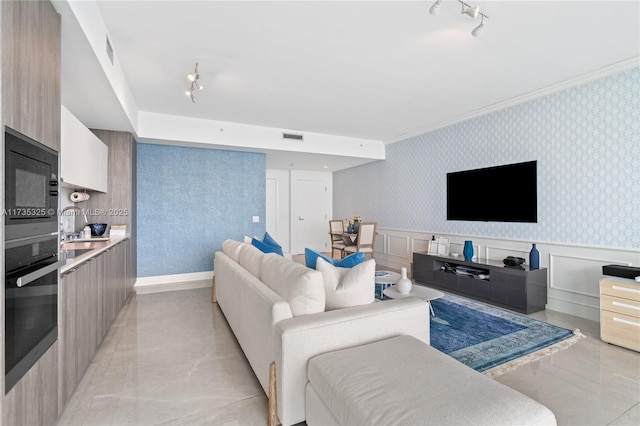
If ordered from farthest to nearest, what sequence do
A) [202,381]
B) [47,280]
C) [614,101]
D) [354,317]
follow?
[614,101] → [202,381] → [354,317] → [47,280]

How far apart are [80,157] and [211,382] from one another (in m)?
2.51

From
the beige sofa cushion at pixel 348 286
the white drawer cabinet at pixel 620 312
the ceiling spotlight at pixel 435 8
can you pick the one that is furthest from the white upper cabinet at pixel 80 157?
the white drawer cabinet at pixel 620 312

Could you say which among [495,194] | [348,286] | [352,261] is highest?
[495,194]

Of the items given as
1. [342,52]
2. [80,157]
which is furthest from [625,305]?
[80,157]

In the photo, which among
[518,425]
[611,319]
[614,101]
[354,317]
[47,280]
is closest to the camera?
[518,425]

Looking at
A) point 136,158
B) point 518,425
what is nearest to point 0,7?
point 518,425

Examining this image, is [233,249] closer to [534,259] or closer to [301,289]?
[301,289]

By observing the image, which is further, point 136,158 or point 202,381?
point 136,158

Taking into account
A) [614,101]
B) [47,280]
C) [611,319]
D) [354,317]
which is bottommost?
[611,319]

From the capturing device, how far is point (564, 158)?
3.63m

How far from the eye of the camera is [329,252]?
862cm

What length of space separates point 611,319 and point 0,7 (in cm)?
438

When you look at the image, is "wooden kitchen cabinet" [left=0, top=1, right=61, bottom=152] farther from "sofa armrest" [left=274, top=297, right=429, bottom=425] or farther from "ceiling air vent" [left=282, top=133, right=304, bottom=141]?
"ceiling air vent" [left=282, top=133, right=304, bottom=141]

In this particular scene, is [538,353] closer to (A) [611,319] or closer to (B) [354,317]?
(A) [611,319]
